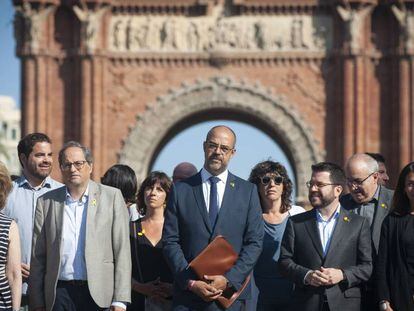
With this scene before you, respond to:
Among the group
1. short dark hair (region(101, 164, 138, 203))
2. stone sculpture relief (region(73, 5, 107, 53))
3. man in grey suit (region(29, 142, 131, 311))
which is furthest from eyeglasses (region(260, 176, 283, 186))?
stone sculpture relief (region(73, 5, 107, 53))

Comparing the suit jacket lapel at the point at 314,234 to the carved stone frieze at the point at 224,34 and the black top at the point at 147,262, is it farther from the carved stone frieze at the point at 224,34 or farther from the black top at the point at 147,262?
the carved stone frieze at the point at 224,34

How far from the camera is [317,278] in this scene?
31.1ft

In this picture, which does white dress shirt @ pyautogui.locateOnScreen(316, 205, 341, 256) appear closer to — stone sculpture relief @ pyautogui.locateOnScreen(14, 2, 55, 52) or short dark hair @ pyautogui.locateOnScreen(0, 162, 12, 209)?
short dark hair @ pyautogui.locateOnScreen(0, 162, 12, 209)

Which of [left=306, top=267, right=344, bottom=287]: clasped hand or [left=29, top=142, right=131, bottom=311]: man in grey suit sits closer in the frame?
[left=29, top=142, right=131, bottom=311]: man in grey suit

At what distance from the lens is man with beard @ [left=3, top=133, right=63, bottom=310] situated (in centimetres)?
1039

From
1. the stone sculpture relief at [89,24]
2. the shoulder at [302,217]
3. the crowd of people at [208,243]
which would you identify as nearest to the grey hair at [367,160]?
the crowd of people at [208,243]

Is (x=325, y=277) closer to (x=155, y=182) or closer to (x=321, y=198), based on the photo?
(x=321, y=198)

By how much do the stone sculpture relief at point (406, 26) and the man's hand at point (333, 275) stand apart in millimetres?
19491

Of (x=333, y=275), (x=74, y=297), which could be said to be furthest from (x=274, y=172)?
(x=74, y=297)

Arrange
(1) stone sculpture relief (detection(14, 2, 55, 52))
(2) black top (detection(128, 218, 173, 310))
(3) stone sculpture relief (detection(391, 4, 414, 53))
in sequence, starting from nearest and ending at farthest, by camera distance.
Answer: (2) black top (detection(128, 218, 173, 310)) → (3) stone sculpture relief (detection(391, 4, 414, 53)) → (1) stone sculpture relief (detection(14, 2, 55, 52))

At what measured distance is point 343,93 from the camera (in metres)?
28.7

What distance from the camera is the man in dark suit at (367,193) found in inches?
415

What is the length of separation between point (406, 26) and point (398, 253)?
19.4 meters

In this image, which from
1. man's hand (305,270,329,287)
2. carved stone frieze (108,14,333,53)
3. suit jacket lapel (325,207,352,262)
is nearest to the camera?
man's hand (305,270,329,287)
